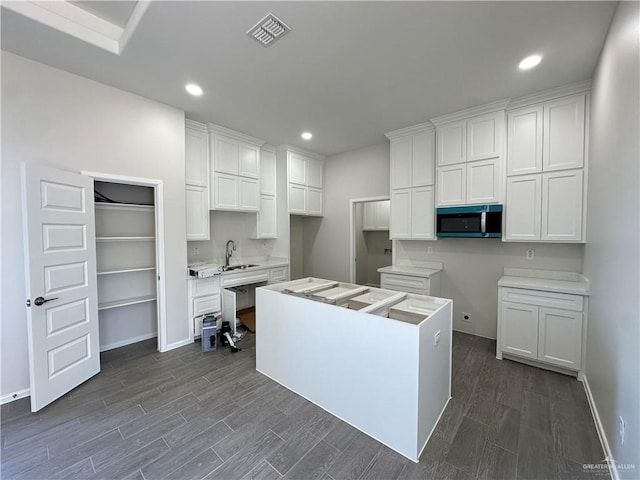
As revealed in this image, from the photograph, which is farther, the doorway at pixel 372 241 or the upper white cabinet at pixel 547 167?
the doorway at pixel 372 241

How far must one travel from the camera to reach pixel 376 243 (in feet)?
21.4

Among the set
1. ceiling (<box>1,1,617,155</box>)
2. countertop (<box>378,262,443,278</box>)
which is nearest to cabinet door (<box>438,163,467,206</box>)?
ceiling (<box>1,1,617,155</box>)

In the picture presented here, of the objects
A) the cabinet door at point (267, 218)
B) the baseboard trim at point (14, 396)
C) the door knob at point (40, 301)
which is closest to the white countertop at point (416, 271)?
the cabinet door at point (267, 218)

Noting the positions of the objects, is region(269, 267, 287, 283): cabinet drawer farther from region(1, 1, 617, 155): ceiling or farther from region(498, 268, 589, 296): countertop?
region(498, 268, 589, 296): countertop

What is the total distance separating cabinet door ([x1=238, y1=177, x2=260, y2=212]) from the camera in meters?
4.27

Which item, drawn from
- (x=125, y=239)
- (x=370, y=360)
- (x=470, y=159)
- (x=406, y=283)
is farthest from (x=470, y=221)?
(x=125, y=239)

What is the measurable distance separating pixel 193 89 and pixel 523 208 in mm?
4045

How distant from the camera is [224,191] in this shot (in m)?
4.05

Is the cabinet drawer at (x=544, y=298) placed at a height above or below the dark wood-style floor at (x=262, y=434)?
above

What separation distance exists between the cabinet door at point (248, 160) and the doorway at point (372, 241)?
2.75 m

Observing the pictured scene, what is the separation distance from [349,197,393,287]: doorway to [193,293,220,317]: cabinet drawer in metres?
3.25

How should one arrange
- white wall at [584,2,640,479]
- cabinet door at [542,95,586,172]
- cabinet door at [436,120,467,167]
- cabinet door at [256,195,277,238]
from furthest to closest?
cabinet door at [256,195,277,238]
cabinet door at [436,120,467,167]
cabinet door at [542,95,586,172]
white wall at [584,2,640,479]

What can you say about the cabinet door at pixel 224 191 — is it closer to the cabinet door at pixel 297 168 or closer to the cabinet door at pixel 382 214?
the cabinet door at pixel 297 168

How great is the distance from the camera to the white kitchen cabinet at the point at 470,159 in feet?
10.5
